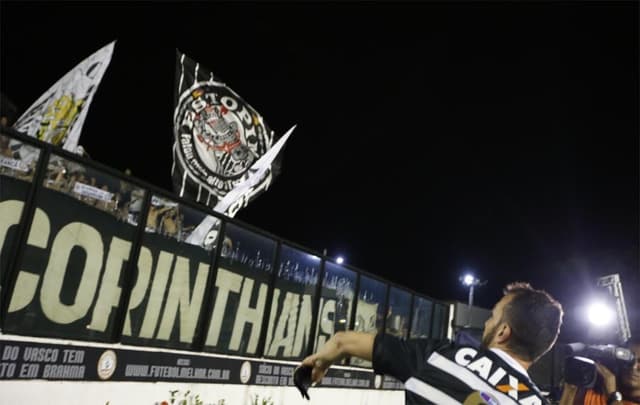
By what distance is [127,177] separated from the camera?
6742mm

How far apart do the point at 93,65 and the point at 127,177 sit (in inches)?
99.3

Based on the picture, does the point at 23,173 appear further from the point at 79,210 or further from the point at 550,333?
the point at 550,333

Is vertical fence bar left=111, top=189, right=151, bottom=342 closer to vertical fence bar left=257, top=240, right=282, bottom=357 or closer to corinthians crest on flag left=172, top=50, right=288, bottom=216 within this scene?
corinthians crest on flag left=172, top=50, right=288, bottom=216

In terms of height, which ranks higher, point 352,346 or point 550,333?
point 550,333

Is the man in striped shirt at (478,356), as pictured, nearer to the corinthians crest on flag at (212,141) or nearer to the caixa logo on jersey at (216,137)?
the corinthians crest on flag at (212,141)

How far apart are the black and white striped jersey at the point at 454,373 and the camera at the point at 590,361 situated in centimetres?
258

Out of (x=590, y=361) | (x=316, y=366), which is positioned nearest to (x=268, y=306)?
(x=590, y=361)

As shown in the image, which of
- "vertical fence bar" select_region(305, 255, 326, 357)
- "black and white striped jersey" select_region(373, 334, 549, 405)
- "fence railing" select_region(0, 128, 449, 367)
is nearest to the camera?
"black and white striped jersey" select_region(373, 334, 549, 405)

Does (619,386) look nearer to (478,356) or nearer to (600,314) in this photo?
(600,314)

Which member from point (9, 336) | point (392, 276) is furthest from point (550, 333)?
point (392, 276)

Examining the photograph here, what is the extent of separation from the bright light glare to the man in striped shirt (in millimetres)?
5479

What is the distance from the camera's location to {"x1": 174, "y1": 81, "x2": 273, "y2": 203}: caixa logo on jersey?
344 inches

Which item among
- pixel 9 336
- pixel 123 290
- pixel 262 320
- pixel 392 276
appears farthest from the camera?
pixel 392 276

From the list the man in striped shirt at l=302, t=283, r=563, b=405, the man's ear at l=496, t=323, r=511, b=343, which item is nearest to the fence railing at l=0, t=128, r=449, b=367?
the man in striped shirt at l=302, t=283, r=563, b=405
